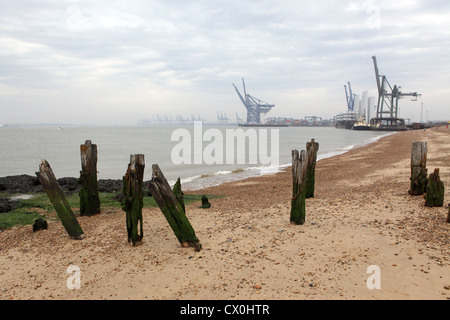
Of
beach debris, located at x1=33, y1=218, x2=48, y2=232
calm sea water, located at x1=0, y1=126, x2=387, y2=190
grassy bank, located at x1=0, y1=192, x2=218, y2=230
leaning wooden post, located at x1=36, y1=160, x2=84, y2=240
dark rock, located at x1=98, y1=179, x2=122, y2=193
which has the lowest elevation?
calm sea water, located at x1=0, y1=126, x2=387, y2=190

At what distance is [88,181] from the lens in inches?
325

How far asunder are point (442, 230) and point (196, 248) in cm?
401

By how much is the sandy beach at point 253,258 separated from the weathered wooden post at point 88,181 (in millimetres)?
824

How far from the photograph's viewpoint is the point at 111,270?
4867mm

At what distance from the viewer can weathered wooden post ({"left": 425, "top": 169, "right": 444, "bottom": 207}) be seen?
6605 millimetres

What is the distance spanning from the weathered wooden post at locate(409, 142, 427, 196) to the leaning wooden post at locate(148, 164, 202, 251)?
18.0 ft

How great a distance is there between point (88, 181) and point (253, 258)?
16.9 feet

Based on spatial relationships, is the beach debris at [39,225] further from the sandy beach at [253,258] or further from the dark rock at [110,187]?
the dark rock at [110,187]

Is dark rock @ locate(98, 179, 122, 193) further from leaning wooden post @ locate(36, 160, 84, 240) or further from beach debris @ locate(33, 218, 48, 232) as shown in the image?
leaning wooden post @ locate(36, 160, 84, 240)

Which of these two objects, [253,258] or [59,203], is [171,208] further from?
[59,203]

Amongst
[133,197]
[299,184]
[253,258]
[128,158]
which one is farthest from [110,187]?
[128,158]

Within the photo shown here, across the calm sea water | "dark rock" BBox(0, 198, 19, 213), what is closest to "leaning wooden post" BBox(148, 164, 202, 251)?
"dark rock" BBox(0, 198, 19, 213)
